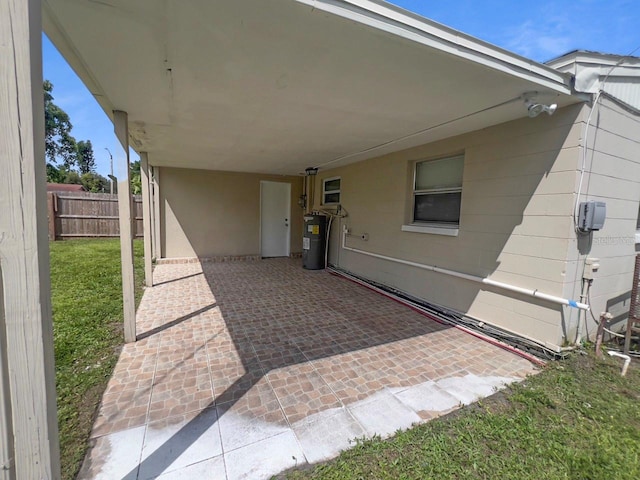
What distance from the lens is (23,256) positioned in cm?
101

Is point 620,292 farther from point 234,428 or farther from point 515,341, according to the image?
point 234,428

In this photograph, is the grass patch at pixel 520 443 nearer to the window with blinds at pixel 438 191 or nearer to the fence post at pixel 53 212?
the window with blinds at pixel 438 191

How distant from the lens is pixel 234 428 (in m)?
1.85

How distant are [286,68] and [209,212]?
586cm

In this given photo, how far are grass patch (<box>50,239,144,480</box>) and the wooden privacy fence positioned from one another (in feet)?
16.3

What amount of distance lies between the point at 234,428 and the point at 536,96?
3.49 metres

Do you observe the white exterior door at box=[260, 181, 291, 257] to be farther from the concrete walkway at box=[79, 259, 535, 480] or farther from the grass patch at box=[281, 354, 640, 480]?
the grass patch at box=[281, 354, 640, 480]

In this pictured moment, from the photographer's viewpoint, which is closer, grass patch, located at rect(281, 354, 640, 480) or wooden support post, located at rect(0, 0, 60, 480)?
wooden support post, located at rect(0, 0, 60, 480)

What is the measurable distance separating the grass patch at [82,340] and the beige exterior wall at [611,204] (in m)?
4.07

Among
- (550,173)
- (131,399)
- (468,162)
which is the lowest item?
(131,399)

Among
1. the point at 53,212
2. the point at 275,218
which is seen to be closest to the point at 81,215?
the point at 53,212

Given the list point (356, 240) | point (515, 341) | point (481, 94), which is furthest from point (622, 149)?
point (356, 240)

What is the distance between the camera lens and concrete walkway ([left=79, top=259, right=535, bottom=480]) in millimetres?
1664

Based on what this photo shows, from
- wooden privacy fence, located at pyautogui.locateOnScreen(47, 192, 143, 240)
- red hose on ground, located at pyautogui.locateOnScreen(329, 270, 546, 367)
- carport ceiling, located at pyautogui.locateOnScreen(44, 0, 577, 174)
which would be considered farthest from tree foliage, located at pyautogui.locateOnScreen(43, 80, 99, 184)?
red hose on ground, located at pyautogui.locateOnScreen(329, 270, 546, 367)
